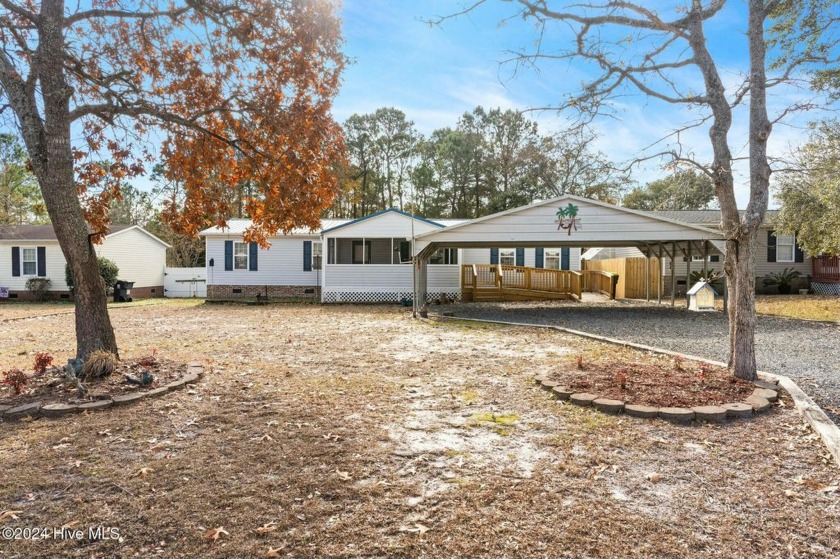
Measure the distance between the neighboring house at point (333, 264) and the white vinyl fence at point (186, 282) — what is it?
5.12 m

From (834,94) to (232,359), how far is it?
28.1 ft

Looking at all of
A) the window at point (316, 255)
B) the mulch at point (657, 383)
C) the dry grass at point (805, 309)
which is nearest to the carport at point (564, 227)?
the dry grass at point (805, 309)

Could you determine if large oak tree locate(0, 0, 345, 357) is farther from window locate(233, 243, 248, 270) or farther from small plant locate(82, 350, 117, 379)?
window locate(233, 243, 248, 270)

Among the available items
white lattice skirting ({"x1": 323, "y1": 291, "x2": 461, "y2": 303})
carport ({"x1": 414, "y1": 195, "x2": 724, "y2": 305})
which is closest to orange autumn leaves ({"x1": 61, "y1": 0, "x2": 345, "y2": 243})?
carport ({"x1": 414, "y1": 195, "x2": 724, "y2": 305})

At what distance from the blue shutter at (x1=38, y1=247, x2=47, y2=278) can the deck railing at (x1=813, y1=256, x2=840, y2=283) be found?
116ft

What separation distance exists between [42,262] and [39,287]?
50.3 inches

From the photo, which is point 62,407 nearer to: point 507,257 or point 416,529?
point 416,529

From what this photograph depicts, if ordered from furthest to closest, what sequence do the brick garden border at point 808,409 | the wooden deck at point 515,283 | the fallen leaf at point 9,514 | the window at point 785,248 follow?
1. the window at point 785,248
2. the wooden deck at point 515,283
3. the brick garden border at point 808,409
4. the fallen leaf at point 9,514

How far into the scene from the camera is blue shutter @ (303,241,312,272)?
21734mm

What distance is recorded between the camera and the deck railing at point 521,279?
1978cm

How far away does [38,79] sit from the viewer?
19.3ft

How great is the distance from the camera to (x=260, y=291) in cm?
2169

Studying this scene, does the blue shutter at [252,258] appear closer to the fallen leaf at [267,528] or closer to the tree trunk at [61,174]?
the tree trunk at [61,174]

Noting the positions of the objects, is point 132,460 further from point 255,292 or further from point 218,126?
point 255,292
